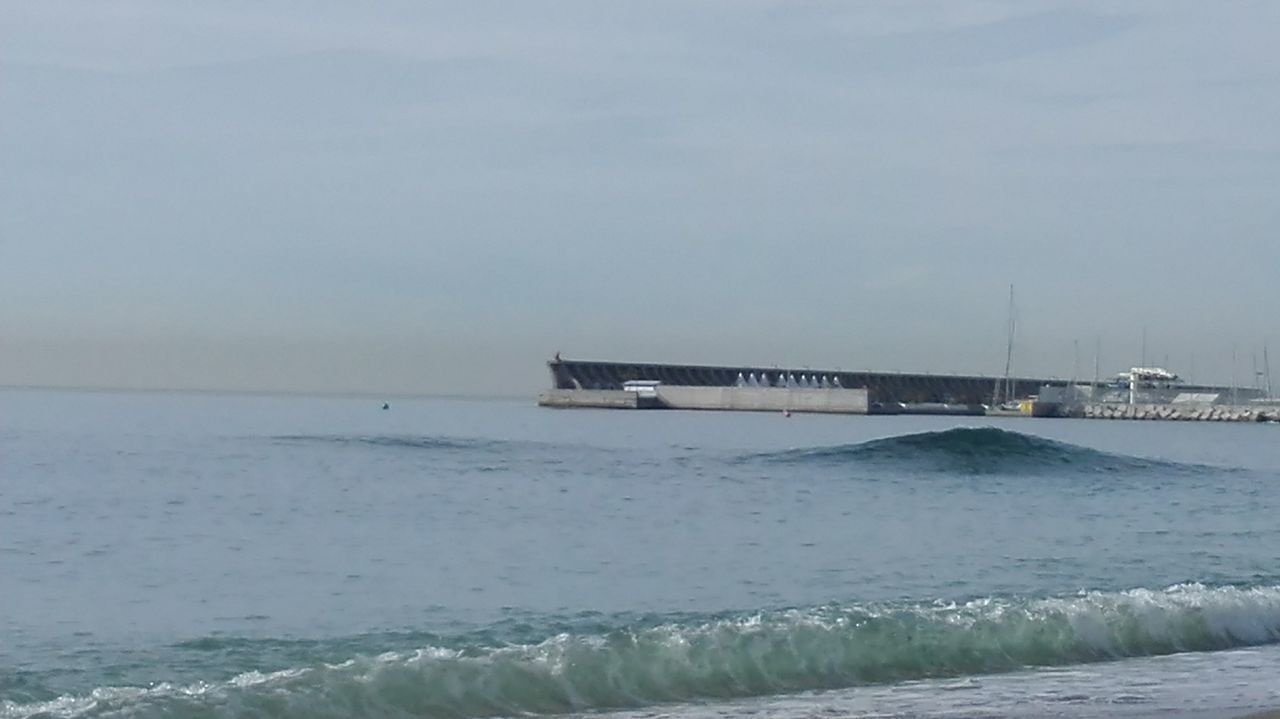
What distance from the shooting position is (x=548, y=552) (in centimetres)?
2244

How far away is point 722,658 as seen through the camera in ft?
47.0

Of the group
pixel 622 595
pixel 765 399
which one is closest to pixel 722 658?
pixel 622 595

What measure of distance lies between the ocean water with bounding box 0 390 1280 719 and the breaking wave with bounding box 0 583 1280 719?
0.11 ft

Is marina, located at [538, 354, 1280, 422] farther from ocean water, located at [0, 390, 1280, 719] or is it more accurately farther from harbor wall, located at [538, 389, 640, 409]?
ocean water, located at [0, 390, 1280, 719]

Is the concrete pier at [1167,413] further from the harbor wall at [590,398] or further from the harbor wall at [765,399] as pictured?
the harbor wall at [590,398]

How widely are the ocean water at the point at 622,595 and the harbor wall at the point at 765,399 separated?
83119 millimetres

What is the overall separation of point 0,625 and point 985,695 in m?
9.31

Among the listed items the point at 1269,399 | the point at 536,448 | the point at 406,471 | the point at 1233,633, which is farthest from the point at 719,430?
the point at 1269,399

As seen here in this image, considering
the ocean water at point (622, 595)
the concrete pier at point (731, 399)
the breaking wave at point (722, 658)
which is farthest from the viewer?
the concrete pier at point (731, 399)

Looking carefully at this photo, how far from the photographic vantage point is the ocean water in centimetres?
1294

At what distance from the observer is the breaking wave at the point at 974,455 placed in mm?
45812

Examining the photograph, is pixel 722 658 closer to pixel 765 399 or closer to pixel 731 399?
pixel 731 399

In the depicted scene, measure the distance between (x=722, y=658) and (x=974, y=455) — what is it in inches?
1390

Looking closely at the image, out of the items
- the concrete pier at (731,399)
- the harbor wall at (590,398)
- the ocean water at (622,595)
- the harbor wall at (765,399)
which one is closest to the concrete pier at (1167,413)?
the harbor wall at (765,399)
